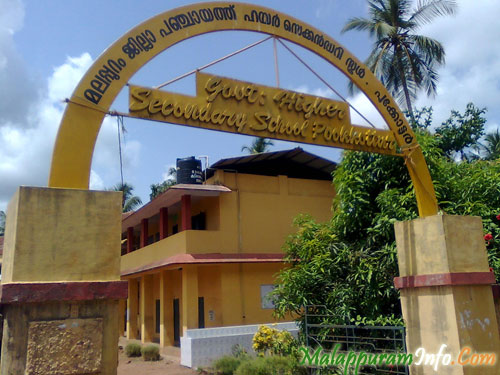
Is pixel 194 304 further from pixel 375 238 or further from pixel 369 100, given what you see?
pixel 369 100

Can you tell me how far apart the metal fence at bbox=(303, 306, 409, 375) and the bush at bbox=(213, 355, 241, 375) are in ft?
10.7

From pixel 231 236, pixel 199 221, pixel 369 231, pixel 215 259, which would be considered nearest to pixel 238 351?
pixel 215 259

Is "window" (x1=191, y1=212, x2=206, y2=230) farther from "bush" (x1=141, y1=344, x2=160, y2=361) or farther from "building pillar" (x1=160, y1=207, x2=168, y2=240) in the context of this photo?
"bush" (x1=141, y1=344, x2=160, y2=361)

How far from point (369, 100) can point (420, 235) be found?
215cm

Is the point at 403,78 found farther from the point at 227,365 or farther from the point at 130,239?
the point at 130,239

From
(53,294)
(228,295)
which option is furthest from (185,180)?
(53,294)

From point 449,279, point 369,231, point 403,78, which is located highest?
point 403,78

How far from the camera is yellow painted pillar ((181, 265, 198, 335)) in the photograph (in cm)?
1555

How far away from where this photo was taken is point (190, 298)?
15.9 meters

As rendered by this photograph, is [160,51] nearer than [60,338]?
Result: No

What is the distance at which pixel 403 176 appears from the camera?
9.50 metres

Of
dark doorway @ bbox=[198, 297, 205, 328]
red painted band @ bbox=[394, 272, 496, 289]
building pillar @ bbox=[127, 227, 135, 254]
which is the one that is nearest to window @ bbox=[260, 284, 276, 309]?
dark doorway @ bbox=[198, 297, 205, 328]

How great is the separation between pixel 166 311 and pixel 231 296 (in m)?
3.21

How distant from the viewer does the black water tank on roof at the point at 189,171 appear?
18.6 meters
